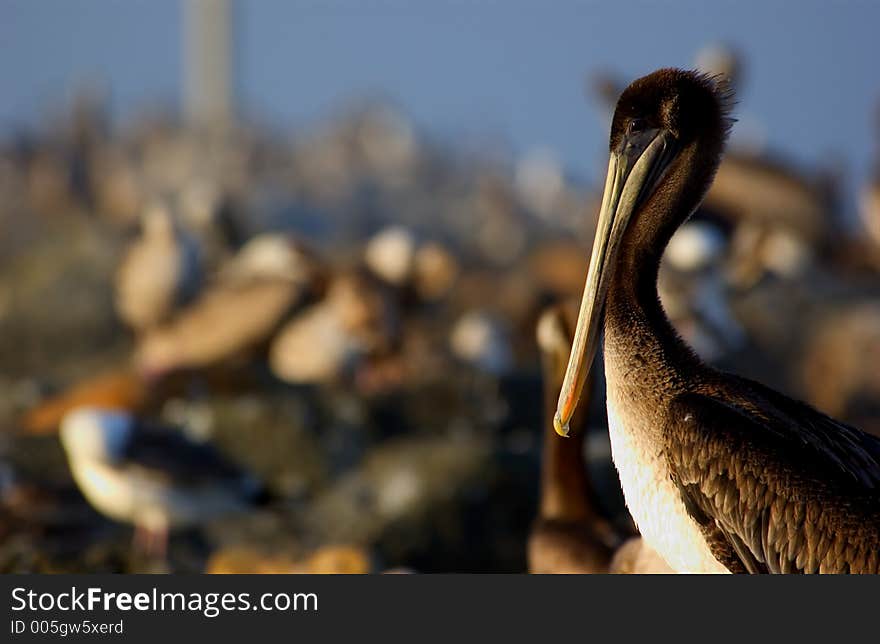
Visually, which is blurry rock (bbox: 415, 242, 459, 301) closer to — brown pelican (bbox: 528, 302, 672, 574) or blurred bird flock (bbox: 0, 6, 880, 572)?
blurred bird flock (bbox: 0, 6, 880, 572)

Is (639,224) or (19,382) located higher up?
(19,382)

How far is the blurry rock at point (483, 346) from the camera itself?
45.8 ft

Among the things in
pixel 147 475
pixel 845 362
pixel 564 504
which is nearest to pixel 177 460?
pixel 147 475

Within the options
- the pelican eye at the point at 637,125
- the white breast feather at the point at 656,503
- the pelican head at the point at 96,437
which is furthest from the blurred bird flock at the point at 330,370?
the pelican eye at the point at 637,125

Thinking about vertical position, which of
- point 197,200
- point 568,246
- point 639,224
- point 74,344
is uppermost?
point 568,246

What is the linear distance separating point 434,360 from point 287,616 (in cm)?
996

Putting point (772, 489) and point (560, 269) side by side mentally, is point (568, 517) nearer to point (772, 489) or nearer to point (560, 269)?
point (772, 489)

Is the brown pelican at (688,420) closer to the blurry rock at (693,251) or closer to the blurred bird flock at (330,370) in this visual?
the blurred bird flock at (330,370)

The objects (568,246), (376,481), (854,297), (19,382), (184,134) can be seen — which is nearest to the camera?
(376,481)

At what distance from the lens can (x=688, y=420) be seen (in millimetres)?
4410

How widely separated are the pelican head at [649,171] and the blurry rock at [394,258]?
10961mm

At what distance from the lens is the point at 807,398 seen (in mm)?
12898

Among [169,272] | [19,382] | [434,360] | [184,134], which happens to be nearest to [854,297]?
[434,360]

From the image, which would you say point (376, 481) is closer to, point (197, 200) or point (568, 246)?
point (197, 200)
